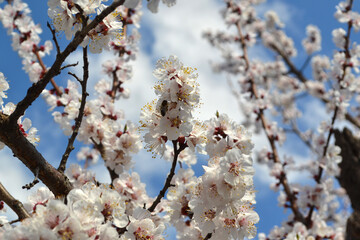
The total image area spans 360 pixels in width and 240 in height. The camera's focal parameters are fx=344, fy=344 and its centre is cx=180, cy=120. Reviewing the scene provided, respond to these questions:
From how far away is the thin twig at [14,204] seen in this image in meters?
1.50

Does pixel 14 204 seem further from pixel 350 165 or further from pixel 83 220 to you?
pixel 350 165

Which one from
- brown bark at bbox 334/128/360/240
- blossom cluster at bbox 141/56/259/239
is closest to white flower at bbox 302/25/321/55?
brown bark at bbox 334/128/360/240

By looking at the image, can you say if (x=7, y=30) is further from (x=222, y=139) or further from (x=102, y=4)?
(x=222, y=139)

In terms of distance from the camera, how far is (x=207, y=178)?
1758mm

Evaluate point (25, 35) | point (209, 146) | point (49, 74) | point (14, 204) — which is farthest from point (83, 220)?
point (25, 35)

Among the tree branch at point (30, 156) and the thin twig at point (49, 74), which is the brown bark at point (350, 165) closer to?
the tree branch at point (30, 156)

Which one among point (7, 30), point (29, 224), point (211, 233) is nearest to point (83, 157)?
point (7, 30)

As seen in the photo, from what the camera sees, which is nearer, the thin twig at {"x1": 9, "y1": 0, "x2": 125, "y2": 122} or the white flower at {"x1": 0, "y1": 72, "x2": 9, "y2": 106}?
the thin twig at {"x1": 9, "y1": 0, "x2": 125, "y2": 122}

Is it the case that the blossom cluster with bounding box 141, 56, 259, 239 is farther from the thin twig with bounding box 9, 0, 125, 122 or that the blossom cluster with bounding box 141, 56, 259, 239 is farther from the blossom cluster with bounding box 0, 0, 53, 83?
the blossom cluster with bounding box 0, 0, 53, 83

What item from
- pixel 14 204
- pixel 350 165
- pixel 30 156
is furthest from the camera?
pixel 350 165

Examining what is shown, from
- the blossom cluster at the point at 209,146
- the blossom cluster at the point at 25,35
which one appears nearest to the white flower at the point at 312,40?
the blossom cluster at the point at 25,35

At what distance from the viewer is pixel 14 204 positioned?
59.8 inches

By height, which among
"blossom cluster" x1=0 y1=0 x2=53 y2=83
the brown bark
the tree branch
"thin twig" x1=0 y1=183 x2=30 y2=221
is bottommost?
"thin twig" x1=0 y1=183 x2=30 y2=221

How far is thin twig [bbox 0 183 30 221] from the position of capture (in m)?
1.50
